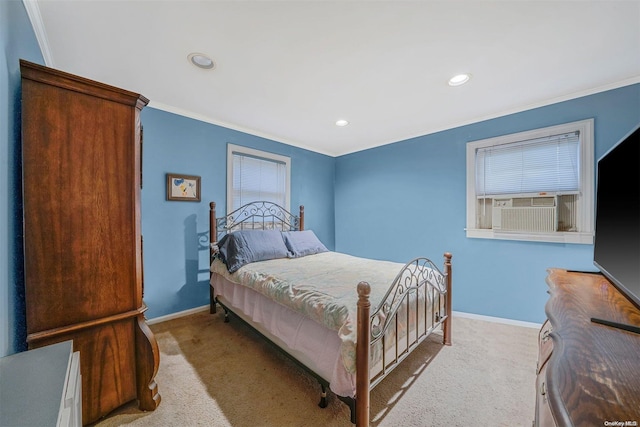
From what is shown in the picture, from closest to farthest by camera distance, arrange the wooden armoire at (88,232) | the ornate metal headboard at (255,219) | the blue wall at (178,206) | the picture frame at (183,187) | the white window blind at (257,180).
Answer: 1. the wooden armoire at (88,232)
2. the blue wall at (178,206)
3. the picture frame at (183,187)
4. the ornate metal headboard at (255,219)
5. the white window blind at (257,180)

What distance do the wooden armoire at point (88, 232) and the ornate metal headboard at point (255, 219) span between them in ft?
4.96

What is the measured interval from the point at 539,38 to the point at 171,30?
2.51 meters

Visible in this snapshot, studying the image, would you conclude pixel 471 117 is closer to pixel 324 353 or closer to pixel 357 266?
pixel 357 266

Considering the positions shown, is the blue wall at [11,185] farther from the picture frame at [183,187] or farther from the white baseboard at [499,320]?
the white baseboard at [499,320]

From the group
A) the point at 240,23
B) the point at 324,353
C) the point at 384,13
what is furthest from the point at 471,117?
the point at 324,353

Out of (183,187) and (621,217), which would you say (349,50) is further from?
(183,187)

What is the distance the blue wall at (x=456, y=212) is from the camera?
7.54 ft

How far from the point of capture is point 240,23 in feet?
4.94

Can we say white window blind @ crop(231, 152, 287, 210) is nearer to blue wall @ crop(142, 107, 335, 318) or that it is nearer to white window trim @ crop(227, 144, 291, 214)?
white window trim @ crop(227, 144, 291, 214)

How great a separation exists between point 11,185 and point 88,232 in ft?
1.17

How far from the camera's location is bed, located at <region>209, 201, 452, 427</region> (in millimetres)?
1326

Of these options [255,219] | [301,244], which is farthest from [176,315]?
[301,244]

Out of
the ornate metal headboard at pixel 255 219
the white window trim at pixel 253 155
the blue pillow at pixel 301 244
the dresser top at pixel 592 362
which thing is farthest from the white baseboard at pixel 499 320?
the white window trim at pixel 253 155

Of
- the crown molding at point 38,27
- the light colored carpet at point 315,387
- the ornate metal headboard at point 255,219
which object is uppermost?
the crown molding at point 38,27
